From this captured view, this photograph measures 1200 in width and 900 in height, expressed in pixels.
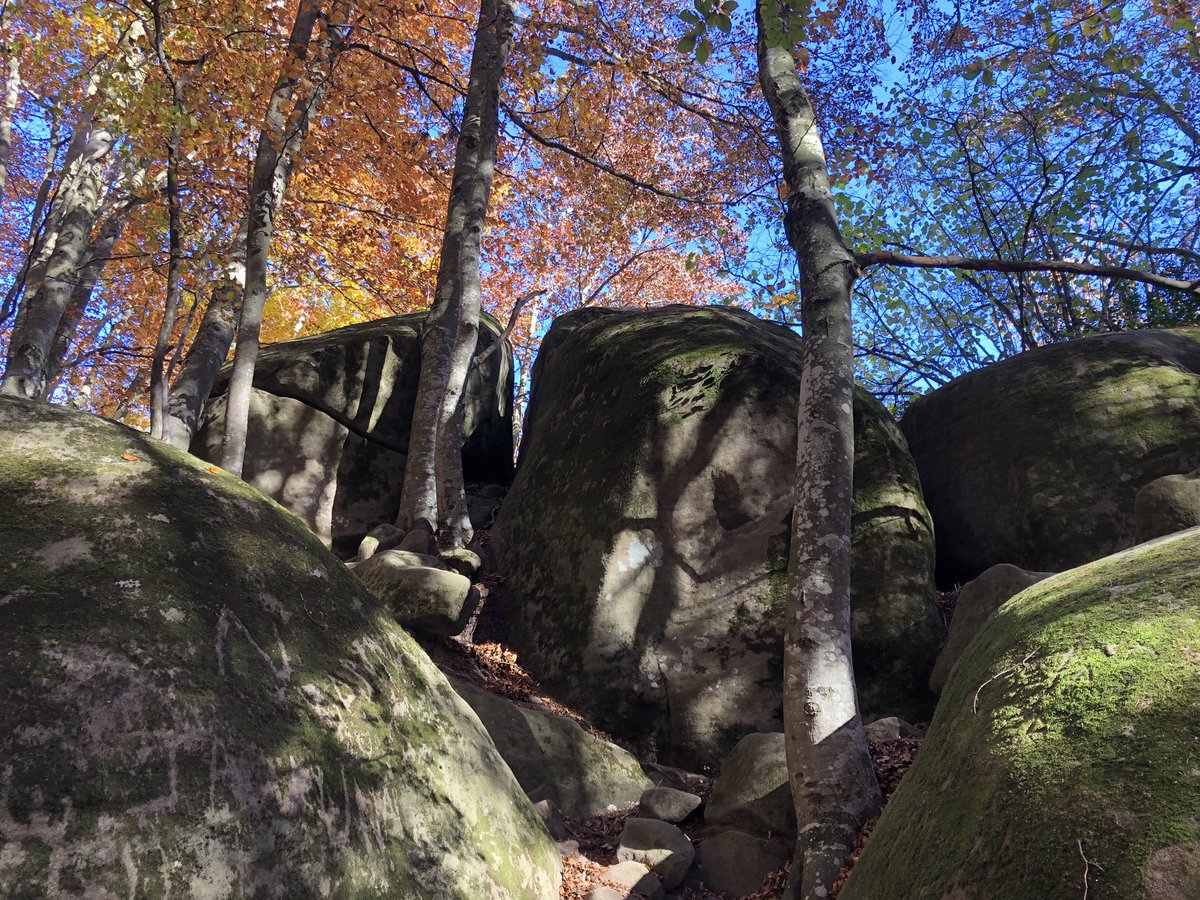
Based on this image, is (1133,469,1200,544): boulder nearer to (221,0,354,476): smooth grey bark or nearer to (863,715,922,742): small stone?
(863,715,922,742): small stone

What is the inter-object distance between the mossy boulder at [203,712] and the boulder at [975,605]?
3389 millimetres

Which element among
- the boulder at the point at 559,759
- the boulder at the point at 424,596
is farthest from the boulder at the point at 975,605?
the boulder at the point at 424,596

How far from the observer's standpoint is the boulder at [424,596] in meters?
6.23

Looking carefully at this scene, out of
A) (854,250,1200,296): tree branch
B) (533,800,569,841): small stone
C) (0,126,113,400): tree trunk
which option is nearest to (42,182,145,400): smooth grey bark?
(0,126,113,400): tree trunk

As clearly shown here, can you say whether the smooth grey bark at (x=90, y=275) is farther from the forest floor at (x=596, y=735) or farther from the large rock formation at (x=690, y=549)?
the forest floor at (x=596, y=735)

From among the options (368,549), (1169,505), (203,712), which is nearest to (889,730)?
(1169,505)

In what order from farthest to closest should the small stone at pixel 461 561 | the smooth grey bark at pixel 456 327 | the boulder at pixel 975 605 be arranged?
the smooth grey bark at pixel 456 327 → the small stone at pixel 461 561 → the boulder at pixel 975 605

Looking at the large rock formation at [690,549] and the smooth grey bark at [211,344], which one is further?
the smooth grey bark at [211,344]

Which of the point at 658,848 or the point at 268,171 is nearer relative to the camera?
the point at 658,848

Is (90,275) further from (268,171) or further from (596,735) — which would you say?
(596,735)

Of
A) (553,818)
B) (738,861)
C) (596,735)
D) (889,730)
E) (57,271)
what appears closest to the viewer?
(738,861)

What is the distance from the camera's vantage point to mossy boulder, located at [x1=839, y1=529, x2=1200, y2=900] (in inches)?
72.0

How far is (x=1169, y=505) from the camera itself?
4.98m

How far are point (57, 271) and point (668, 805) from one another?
893cm
